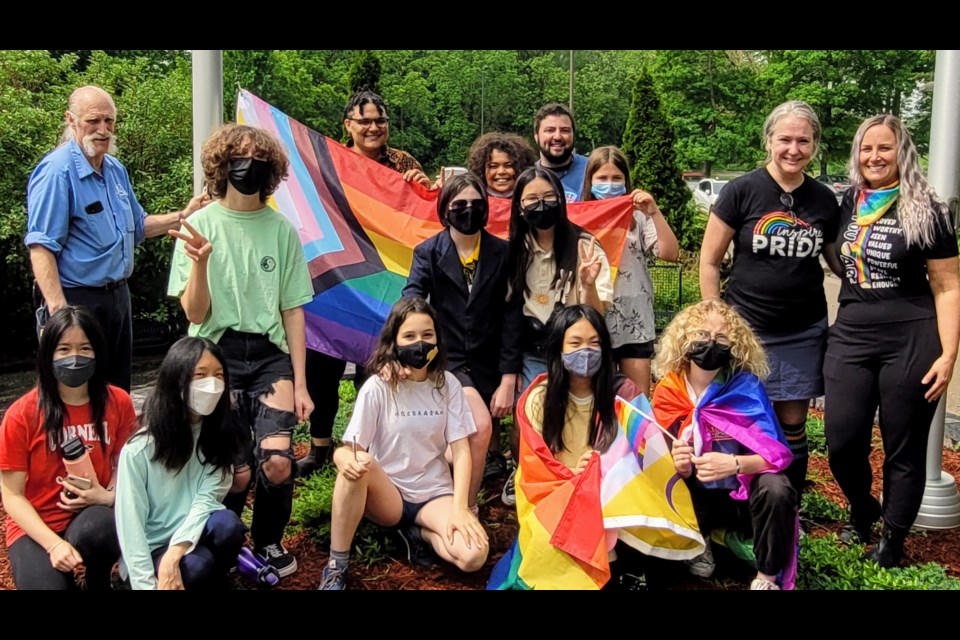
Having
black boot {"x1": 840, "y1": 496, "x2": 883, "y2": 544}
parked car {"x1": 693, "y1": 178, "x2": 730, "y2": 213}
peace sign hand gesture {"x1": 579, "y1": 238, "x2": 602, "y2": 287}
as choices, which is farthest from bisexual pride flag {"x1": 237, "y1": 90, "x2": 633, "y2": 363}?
parked car {"x1": 693, "y1": 178, "x2": 730, "y2": 213}

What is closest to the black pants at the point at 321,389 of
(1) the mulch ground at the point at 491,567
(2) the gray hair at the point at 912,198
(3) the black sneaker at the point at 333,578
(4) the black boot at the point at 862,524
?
(1) the mulch ground at the point at 491,567

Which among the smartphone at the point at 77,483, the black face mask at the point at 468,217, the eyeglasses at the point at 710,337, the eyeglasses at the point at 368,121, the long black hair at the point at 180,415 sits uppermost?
the eyeglasses at the point at 368,121

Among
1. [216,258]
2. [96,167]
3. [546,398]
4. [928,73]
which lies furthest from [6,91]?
[928,73]

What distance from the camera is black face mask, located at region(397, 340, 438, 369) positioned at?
4.44 meters

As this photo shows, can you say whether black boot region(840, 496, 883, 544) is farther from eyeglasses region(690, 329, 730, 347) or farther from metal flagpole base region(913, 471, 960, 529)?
eyeglasses region(690, 329, 730, 347)

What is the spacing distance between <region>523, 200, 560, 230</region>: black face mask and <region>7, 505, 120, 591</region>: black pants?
8.25 ft

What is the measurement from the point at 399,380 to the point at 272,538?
1019 millimetres

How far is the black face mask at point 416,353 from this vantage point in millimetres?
4441

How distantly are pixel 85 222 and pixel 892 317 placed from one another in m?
4.21

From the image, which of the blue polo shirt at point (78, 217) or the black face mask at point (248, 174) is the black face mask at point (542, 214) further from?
the blue polo shirt at point (78, 217)

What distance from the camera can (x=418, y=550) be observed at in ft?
15.5

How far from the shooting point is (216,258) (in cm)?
452

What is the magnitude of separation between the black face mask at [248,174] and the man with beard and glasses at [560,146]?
189 cm

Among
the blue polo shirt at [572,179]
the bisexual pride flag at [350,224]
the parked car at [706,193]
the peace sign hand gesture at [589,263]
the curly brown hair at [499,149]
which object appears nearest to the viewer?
the peace sign hand gesture at [589,263]
